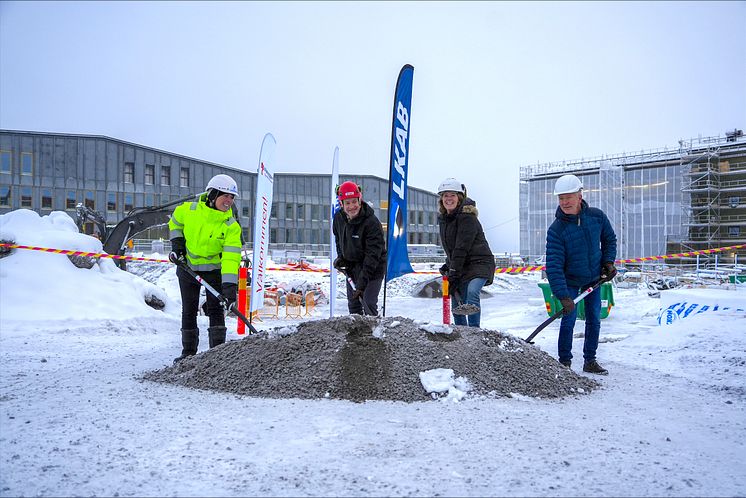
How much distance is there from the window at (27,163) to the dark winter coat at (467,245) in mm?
38335

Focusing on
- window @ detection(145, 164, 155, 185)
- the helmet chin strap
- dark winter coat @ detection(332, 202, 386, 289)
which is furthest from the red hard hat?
window @ detection(145, 164, 155, 185)

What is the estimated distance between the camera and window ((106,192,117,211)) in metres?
37.7

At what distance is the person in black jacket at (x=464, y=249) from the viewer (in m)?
5.73

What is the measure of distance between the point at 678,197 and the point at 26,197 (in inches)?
1759

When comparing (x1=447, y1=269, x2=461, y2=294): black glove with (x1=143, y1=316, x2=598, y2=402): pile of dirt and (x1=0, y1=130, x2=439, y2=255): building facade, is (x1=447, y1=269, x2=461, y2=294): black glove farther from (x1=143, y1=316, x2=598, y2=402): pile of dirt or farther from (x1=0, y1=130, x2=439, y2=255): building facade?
(x1=0, y1=130, x2=439, y2=255): building facade

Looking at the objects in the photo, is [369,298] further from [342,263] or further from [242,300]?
[242,300]

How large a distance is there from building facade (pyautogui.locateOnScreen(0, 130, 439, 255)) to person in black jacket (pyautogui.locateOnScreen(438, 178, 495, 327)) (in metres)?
29.2

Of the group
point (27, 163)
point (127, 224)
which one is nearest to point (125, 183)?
point (27, 163)

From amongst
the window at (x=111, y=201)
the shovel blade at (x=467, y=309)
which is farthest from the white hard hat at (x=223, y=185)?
the window at (x=111, y=201)

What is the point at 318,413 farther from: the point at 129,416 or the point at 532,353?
the point at 532,353

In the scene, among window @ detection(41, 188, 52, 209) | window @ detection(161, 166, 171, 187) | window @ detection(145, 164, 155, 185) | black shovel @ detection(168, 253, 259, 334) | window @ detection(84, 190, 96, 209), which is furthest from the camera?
window @ detection(161, 166, 171, 187)

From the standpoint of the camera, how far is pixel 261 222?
9.54m

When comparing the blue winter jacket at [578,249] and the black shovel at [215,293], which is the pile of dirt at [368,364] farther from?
the blue winter jacket at [578,249]

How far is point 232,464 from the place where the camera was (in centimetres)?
254
